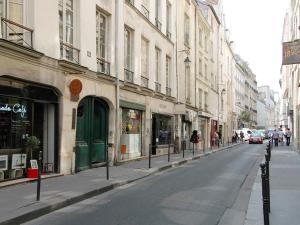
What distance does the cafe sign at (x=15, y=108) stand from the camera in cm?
1260

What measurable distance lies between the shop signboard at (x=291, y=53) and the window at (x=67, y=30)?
8710 mm

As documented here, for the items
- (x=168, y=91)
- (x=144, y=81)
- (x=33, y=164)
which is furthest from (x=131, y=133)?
(x=33, y=164)

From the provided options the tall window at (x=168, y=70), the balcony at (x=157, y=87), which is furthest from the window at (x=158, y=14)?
the balcony at (x=157, y=87)

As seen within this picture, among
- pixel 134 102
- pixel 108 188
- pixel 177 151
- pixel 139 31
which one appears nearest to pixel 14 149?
pixel 108 188

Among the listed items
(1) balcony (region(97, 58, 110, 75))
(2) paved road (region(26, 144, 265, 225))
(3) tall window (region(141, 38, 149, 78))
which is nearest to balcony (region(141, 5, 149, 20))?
(3) tall window (region(141, 38, 149, 78))

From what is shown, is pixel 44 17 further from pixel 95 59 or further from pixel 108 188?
pixel 108 188

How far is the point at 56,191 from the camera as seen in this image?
38.0ft

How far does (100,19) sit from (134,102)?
4.83m

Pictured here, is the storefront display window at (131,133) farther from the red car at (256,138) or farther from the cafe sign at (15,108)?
the red car at (256,138)

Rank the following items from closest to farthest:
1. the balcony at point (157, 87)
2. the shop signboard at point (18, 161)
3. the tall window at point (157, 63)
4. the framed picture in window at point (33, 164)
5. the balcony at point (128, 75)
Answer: the shop signboard at point (18, 161), the framed picture in window at point (33, 164), the balcony at point (128, 75), the balcony at point (157, 87), the tall window at point (157, 63)

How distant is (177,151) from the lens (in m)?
31.1

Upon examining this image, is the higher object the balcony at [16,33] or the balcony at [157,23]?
the balcony at [157,23]

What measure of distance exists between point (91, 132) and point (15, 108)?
17.6ft

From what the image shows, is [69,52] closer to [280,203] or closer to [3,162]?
[3,162]
